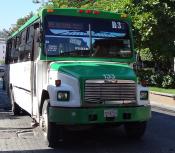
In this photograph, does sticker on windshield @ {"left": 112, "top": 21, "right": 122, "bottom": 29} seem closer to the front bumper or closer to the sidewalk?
the front bumper

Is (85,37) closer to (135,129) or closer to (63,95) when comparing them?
(63,95)

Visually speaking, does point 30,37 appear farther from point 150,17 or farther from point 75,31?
point 150,17

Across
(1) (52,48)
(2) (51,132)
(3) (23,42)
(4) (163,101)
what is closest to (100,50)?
(1) (52,48)

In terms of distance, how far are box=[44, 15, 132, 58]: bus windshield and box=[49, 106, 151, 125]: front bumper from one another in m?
1.58

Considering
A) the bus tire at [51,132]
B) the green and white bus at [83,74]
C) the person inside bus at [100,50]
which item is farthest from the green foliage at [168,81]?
the bus tire at [51,132]

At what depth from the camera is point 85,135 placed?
1149 centimetres

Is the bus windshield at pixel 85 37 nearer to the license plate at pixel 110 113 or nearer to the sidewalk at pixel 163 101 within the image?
the license plate at pixel 110 113

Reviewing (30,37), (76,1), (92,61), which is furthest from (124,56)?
(76,1)

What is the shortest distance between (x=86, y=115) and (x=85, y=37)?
208 cm

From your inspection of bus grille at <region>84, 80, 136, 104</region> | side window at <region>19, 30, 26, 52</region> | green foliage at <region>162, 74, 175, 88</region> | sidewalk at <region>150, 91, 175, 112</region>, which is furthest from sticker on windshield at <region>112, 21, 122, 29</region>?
green foliage at <region>162, 74, 175, 88</region>

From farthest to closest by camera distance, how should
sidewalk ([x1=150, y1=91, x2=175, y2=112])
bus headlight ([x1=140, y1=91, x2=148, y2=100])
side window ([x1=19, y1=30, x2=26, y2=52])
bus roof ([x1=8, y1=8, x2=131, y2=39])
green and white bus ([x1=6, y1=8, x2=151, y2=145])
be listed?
sidewalk ([x1=150, y1=91, x2=175, y2=112]) < side window ([x1=19, y1=30, x2=26, y2=52]) < bus roof ([x1=8, y1=8, x2=131, y2=39]) < bus headlight ([x1=140, y1=91, x2=148, y2=100]) < green and white bus ([x1=6, y1=8, x2=151, y2=145])

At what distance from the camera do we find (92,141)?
10.6 meters

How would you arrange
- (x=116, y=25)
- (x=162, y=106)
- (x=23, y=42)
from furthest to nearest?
(x=162, y=106)
(x=23, y=42)
(x=116, y=25)

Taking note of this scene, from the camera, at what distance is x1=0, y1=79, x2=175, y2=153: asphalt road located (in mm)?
9609
